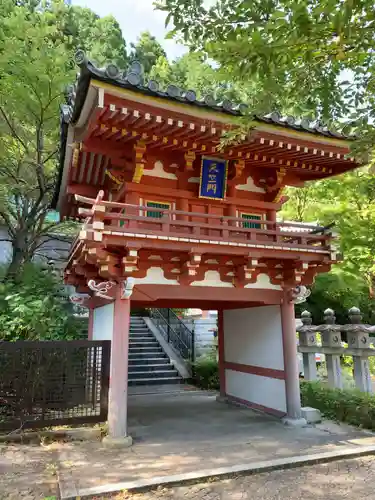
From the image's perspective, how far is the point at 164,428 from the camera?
8242mm

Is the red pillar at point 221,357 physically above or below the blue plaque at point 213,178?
below

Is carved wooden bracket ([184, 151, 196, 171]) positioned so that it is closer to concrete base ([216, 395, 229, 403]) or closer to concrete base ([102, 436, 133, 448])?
concrete base ([102, 436, 133, 448])

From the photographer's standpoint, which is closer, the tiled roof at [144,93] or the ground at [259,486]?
the ground at [259,486]

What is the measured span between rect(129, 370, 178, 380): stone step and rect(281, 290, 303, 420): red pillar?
7001 millimetres

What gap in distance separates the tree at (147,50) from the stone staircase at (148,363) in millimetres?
23760

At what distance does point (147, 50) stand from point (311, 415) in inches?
1273

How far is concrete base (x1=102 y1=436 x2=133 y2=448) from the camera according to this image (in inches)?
268

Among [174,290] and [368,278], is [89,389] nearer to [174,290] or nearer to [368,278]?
[174,290]

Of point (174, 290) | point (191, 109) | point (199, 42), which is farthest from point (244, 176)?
point (199, 42)

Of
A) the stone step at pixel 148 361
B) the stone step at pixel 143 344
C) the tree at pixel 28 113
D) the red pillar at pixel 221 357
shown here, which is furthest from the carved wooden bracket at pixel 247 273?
the stone step at pixel 143 344

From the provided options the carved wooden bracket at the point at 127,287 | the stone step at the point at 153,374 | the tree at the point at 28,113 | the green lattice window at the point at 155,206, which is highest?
the tree at the point at 28,113

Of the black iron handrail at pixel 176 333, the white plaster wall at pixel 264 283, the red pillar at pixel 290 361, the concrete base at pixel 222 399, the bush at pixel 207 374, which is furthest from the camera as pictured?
the black iron handrail at pixel 176 333

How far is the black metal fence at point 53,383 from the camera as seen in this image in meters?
7.32

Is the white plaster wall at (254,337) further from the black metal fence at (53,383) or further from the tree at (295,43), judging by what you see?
the tree at (295,43)
